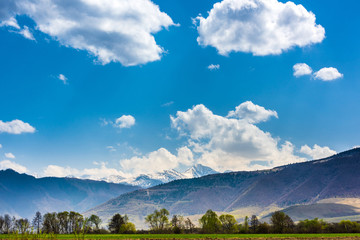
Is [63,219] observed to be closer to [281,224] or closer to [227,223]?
[227,223]

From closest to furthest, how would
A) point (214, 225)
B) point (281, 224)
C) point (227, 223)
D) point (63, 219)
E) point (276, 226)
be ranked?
point (281, 224), point (276, 226), point (214, 225), point (227, 223), point (63, 219)

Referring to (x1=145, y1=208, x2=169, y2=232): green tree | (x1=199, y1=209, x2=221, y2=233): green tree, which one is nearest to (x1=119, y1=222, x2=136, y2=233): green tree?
(x1=145, y1=208, x2=169, y2=232): green tree

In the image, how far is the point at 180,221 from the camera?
145 m

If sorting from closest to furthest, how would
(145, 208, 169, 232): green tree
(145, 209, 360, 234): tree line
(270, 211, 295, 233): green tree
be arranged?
(270, 211, 295, 233): green tree < (145, 209, 360, 234): tree line < (145, 208, 169, 232): green tree

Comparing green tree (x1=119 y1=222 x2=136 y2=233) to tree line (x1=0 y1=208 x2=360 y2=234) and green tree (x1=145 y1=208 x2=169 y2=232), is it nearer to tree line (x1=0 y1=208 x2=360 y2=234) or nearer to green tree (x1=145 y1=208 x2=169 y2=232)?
tree line (x1=0 y1=208 x2=360 y2=234)

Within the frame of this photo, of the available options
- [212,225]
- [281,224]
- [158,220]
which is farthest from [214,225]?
[158,220]

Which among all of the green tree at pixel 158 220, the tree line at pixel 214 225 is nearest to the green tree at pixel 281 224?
the tree line at pixel 214 225

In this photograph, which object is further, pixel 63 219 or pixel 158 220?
pixel 158 220

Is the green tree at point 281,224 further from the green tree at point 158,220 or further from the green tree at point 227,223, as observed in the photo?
the green tree at point 158,220

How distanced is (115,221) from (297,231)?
78.3m

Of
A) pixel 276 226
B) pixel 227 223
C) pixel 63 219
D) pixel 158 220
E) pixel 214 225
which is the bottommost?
pixel 227 223

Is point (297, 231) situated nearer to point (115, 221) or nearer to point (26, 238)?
point (115, 221)

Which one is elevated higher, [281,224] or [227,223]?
[281,224]

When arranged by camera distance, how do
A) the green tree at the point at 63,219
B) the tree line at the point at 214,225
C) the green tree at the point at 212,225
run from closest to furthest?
1. the tree line at the point at 214,225
2. the green tree at the point at 212,225
3. the green tree at the point at 63,219
